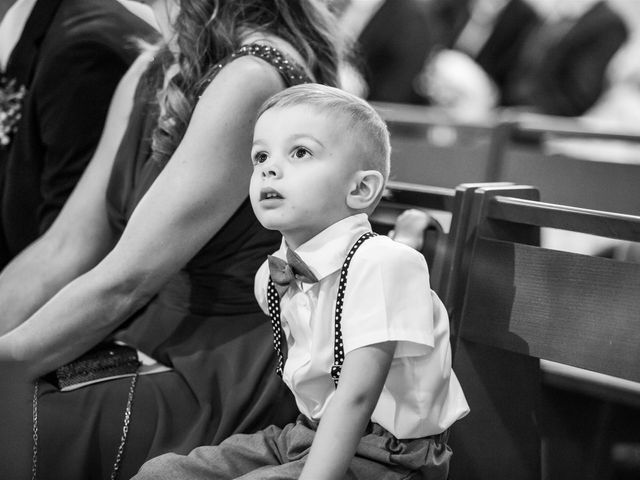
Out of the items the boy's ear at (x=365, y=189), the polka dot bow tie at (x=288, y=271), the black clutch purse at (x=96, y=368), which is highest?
the boy's ear at (x=365, y=189)

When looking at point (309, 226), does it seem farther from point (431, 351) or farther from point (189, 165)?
point (189, 165)

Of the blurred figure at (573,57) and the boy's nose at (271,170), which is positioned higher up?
the boy's nose at (271,170)

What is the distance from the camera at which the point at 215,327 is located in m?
1.78

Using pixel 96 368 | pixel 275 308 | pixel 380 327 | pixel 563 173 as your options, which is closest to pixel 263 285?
pixel 275 308

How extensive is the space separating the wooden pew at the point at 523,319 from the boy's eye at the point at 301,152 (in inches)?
16.1

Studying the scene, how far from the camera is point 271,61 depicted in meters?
1.68

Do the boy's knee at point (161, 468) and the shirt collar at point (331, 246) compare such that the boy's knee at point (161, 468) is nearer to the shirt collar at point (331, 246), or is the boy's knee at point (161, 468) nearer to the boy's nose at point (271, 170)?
the shirt collar at point (331, 246)

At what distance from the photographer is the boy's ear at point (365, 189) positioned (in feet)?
4.50

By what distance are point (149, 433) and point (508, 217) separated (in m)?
0.71

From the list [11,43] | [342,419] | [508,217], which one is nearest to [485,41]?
[11,43]

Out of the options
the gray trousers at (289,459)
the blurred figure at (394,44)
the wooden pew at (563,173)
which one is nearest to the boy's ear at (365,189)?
the gray trousers at (289,459)

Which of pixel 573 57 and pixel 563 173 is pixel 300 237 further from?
pixel 573 57

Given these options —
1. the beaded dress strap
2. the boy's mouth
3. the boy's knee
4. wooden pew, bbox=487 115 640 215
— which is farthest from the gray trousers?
wooden pew, bbox=487 115 640 215

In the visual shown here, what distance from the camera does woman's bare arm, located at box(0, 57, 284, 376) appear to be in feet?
5.36
